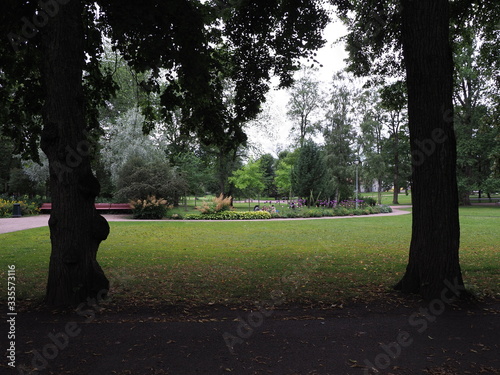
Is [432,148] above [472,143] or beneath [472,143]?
beneath

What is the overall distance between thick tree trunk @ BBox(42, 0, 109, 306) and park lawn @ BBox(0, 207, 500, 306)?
2.46ft

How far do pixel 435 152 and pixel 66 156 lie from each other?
5.65 metres

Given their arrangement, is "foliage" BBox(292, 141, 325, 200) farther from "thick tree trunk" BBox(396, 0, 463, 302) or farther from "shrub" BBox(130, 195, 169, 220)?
"thick tree trunk" BBox(396, 0, 463, 302)

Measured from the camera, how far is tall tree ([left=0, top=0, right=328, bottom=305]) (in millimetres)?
4961

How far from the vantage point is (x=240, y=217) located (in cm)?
2156

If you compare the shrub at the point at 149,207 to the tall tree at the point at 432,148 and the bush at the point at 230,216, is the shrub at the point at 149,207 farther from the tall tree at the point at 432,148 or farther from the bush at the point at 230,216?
the tall tree at the point at 432,148

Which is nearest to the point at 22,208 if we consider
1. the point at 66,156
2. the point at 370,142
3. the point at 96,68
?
the point at 96,68

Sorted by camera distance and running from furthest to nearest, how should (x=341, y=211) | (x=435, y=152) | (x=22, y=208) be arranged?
(x=341, y=211) < (x=22, y=208) < (x=435, y=152)

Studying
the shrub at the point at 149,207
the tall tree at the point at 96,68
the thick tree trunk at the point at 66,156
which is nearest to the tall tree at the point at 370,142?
the shrub at the point at 149,207

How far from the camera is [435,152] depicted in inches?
205

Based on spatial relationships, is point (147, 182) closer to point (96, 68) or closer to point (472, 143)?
point (96, 68)

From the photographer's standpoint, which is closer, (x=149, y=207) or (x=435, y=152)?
(x=435, y=152)

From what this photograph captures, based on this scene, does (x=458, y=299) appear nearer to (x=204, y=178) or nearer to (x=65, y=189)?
(x=65, y=189)

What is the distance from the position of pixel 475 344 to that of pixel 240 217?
59.3 feet
